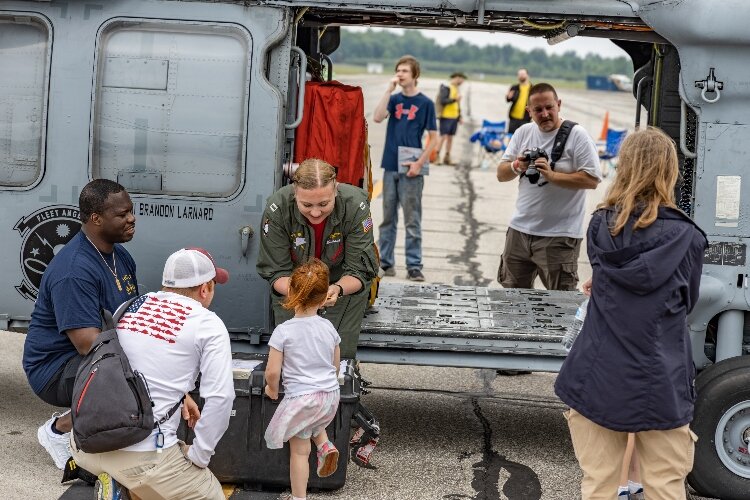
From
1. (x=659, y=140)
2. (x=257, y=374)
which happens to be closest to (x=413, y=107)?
(x=257, y=374)

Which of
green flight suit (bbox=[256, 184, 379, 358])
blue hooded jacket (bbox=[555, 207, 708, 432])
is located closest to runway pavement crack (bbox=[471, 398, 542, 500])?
green flight suit (bbox=[256, 184, 379, 358])

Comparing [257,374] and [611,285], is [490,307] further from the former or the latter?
A: [611,285]

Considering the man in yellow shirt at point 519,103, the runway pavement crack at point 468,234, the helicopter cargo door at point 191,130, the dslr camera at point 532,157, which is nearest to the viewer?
the helicopter cargo door at point 191,130

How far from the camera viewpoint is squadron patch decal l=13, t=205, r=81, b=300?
6.52m

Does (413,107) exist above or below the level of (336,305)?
above

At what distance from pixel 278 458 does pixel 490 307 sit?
214cm

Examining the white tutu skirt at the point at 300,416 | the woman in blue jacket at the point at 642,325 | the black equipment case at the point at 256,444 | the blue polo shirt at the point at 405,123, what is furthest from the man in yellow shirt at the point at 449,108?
the woman in blue jacket at the point at 642,325

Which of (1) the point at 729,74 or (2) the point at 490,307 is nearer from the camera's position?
(1) the point at 729,74

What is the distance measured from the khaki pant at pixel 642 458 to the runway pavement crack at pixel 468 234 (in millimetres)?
6626

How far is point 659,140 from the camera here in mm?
4535

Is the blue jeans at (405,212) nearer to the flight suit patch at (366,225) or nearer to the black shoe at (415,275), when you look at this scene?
the black shoe at (415,275)

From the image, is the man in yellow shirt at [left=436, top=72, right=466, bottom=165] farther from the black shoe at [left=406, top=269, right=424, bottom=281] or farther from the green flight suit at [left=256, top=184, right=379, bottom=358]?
the green flight suit at [left=256, top=184, right=379, bottom=358]

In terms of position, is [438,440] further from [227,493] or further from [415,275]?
[415,275]

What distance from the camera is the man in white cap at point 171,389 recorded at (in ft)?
14.4
